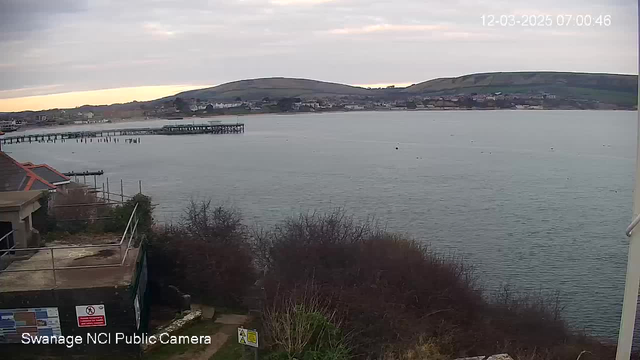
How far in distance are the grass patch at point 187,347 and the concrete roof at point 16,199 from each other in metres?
4.27

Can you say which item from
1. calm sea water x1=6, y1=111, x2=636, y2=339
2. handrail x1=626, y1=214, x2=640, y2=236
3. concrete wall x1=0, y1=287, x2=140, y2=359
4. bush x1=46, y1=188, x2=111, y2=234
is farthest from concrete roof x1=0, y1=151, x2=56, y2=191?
handrail x1=626, y1=214, x2=640, y2=236

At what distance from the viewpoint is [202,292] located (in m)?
14.6

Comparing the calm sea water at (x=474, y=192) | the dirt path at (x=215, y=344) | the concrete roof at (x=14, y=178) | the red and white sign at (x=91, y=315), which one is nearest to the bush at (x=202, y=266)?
the dirt path at (x=215, y=344)

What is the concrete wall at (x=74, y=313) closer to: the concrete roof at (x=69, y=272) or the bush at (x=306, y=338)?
the concrete roof at (x=69, y=272)

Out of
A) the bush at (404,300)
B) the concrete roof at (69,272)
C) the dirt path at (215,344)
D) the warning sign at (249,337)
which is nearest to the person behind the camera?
the warning sign at (249,337)

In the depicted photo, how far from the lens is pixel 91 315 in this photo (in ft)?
29.2

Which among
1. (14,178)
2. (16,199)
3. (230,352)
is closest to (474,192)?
(14,178)

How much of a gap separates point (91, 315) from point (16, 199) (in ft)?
14.9

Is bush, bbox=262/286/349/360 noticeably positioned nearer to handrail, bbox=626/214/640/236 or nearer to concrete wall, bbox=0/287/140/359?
concrete wall, bbox=0/287/140/359

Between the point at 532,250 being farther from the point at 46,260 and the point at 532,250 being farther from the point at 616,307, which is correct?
the point at 46,260

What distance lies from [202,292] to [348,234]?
682 centimetres

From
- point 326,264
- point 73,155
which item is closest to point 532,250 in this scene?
point 326,264

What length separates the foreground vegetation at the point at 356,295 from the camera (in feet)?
34.9

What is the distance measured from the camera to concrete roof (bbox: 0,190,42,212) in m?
11.2
